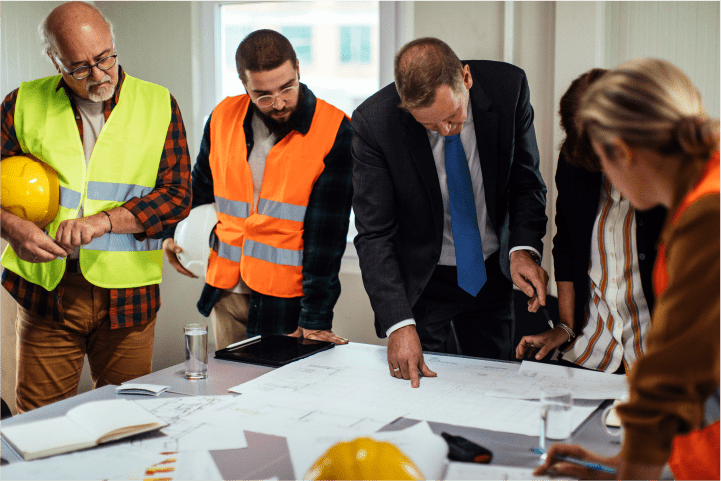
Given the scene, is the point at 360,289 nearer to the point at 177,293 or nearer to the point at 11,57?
the point at 177,293

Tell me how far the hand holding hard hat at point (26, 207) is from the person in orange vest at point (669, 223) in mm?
1601

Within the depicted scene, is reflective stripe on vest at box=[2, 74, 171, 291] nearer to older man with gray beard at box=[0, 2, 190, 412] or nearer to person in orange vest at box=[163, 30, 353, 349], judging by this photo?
older man with gray beard at box=[0, 2, 190, 412]

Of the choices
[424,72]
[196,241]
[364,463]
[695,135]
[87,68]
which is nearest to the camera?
[695,135]

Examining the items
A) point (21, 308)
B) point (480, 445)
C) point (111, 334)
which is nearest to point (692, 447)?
point (480, 445)

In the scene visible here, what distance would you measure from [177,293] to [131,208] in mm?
1728

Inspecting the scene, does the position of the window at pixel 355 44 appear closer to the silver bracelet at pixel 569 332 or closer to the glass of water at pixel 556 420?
Answer: the silver bracelet at pixel 569 332

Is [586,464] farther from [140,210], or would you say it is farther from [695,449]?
[140,210]

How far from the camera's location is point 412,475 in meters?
0.90

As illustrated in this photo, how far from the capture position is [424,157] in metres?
1.86

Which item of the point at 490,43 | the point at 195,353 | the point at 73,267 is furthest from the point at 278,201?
the point at 490,43

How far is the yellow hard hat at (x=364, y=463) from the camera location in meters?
0.85

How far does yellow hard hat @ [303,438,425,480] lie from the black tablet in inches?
31.3

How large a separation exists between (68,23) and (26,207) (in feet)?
1.88

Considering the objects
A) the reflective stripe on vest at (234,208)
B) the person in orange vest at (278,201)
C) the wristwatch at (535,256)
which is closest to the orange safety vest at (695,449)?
the wristwatch at (535,256)
